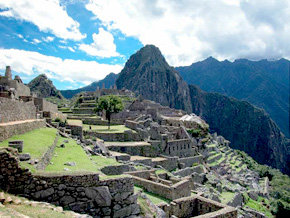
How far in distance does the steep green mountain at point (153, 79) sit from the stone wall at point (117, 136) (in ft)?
413

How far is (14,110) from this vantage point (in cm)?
1466

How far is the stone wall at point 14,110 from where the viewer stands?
42.3ft

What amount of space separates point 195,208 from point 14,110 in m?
12.7

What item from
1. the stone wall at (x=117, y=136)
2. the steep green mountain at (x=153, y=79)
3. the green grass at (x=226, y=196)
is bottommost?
the green grass at (x=226, y=196)

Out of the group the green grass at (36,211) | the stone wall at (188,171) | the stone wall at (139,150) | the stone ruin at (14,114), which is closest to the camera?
the green grass at (36,211)

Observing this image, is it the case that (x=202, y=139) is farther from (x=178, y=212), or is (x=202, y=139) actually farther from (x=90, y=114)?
(x=178, y=212)

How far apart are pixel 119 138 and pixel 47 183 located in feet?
77.9

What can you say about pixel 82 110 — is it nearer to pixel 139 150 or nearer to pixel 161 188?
pixel 139 150

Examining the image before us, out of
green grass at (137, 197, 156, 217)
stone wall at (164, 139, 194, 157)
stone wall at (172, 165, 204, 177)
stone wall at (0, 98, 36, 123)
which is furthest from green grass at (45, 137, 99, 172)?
stone wall at (164, 139, 194, 157)

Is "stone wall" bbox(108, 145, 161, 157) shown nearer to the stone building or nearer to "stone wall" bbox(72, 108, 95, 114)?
the stone building

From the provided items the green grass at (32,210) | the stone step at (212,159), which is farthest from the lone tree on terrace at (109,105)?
the green grass at (32,210)

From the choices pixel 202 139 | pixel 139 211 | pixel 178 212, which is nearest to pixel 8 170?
pixel 139 211

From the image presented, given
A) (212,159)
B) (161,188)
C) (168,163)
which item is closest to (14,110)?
(161,188)

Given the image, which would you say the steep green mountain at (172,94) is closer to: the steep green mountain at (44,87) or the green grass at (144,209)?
the steep green mountain at (44,87)
